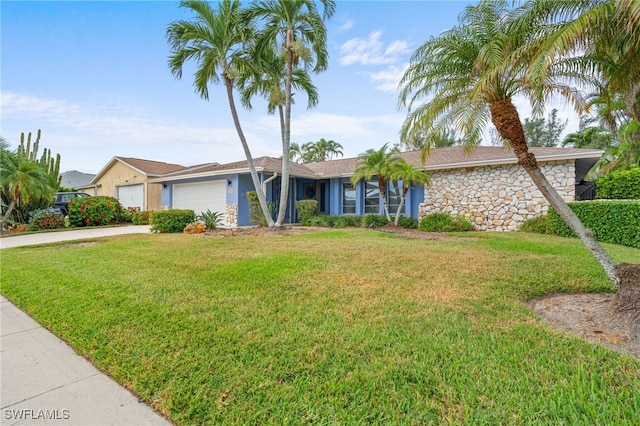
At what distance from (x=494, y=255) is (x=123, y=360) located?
265 inches

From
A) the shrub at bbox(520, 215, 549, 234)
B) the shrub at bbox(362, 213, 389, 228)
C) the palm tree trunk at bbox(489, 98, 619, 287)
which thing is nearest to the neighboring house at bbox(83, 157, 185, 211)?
the shrub at bbox(362, 213, 389, 228)

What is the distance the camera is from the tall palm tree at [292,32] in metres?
10.1

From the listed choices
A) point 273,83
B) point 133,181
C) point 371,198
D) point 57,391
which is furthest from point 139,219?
point 57,391

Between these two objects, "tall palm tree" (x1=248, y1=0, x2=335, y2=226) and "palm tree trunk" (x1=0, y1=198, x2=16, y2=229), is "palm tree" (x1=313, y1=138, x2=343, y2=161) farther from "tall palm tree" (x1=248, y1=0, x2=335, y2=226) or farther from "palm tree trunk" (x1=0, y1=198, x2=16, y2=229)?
"palm tree trunk" (x1=0, y1=198, x2=16, y2=229)

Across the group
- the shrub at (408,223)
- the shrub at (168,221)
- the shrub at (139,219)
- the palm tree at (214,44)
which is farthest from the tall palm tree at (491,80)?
the shrub at (139,219)

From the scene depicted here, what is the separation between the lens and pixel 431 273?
5.17 m

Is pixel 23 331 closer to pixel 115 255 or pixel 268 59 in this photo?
pixel 115 255

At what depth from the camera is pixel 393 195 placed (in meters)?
14.9

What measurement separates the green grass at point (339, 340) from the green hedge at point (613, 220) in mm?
4206

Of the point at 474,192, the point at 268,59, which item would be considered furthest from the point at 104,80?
A: the point at 474,192

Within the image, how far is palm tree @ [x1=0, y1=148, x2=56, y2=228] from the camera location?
41.7 ft

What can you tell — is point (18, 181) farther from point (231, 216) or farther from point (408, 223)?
point (408, 223)

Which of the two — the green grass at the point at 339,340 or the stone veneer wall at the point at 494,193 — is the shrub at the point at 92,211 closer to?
the green grass at the point at 339,340

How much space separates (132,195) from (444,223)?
21.4m
